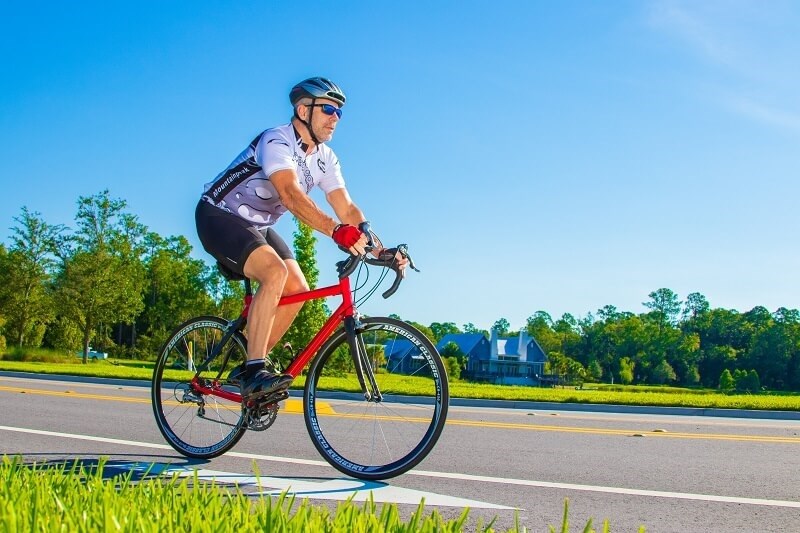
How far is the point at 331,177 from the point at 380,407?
1.46 meters

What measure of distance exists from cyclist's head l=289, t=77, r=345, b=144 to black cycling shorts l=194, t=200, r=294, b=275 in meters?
→ 0.67

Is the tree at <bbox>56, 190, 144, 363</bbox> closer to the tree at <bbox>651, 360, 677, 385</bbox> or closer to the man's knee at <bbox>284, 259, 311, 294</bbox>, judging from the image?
the man's knee at <bbox>284, 259, 311, 294</bbox>

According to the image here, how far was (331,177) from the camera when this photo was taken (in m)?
5.03

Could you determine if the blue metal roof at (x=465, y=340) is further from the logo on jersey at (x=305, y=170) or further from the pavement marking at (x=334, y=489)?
the pavement marking at (x=334, y=489)

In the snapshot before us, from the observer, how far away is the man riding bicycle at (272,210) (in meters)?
4.45

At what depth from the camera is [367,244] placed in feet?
14.2

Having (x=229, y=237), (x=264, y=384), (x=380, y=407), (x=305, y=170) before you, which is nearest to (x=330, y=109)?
(x=305, y=170)

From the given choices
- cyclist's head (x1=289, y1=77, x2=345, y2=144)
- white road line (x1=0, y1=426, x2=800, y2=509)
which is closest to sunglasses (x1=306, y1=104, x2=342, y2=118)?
cyclist's head (x1=289, y1=77, x2=345, y2=144)

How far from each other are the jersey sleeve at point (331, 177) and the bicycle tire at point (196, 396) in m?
1.07

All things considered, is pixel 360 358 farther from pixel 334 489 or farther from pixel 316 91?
pixel 316 91

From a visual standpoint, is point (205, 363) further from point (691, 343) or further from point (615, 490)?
point (691, 343)

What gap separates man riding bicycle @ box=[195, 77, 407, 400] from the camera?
445cm

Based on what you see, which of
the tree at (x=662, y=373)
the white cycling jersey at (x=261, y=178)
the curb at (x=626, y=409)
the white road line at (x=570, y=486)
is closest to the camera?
the white road line at (x=570, y=486)

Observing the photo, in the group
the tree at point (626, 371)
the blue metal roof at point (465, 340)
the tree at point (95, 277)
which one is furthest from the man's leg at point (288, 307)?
the tree at point (626, 371)
